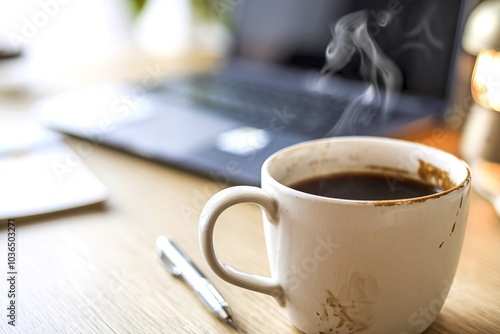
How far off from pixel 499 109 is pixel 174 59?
2.73ft

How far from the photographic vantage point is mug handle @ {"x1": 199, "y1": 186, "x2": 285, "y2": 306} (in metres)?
0.35

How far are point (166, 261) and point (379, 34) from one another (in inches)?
19.1

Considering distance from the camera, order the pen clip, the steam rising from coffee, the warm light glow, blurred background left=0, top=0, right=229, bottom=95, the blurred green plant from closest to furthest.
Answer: the pen clip, the warm light glow, the steam rising from coffee, blurred background left=0, top=0, right=229, bottom=95, the blurred green plant

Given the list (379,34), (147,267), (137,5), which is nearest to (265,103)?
(379,34)

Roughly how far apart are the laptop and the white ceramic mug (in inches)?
8.4

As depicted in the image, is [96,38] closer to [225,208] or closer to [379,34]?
[379,34]

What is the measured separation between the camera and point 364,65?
80 centimetres

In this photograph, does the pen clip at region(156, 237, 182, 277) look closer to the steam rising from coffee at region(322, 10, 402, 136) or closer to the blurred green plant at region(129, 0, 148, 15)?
the steam rising from coffee at region(322, 10, 402, 136)

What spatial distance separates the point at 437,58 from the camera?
0.75 metres

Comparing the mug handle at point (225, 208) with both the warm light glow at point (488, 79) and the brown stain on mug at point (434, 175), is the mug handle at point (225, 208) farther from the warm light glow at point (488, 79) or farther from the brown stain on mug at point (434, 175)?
the warm light glow at point (488, 79)

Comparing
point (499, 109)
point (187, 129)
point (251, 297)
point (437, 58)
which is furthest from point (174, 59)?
point (251, 297)

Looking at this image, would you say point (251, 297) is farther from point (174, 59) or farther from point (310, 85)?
point (174, 59)

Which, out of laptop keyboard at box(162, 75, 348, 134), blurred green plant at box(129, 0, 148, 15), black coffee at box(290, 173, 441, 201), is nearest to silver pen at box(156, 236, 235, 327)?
black coffee at box(290, 173, 441, 201)

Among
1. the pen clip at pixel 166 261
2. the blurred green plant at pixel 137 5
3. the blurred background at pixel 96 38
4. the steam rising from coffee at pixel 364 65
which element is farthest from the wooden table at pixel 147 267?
the blurred green plant at pixel 137 5
